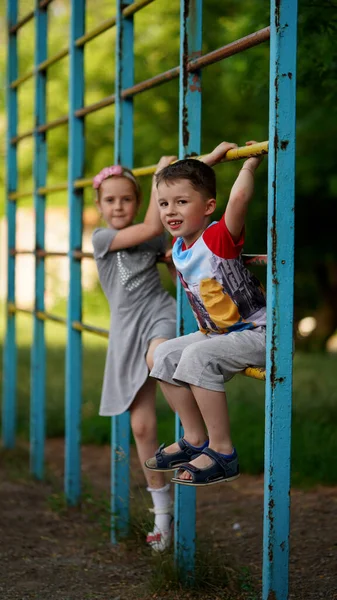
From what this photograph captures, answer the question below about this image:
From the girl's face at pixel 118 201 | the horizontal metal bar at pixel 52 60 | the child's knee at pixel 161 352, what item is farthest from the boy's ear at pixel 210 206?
the horizontal metal bar at pixel 52 60

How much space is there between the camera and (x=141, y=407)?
12.4 ft

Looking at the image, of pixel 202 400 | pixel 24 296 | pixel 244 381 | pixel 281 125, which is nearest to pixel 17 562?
pixel 202 400

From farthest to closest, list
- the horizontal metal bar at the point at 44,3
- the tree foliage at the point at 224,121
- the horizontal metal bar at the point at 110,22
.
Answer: the tree foliage at the point at 224,121, the horizontal metal bar at the point at 44,3, the horizontal metal bar at the point at 110,22

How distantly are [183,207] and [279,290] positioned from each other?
0.47 meters

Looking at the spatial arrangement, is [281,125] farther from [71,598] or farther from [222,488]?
[222,488]

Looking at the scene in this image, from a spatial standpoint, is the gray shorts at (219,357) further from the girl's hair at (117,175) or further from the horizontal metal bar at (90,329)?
the horizontal metal bar at (90,329)

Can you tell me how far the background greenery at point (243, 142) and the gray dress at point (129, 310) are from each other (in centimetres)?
149

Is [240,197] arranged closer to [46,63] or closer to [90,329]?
[90,329]

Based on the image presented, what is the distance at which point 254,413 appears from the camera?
Result: 6973mm

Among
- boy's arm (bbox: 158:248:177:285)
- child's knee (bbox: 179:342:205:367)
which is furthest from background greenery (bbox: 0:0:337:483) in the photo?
child's knee (bbox: 179:342:205:367)

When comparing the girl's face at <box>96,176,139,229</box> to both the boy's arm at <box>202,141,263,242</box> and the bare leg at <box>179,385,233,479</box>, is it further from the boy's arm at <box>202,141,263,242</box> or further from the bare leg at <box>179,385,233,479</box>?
the bare leg at <box>179,385,233,479</box>

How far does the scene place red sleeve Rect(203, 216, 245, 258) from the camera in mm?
2908

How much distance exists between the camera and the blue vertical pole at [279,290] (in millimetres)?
2664

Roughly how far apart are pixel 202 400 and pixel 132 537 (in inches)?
57.7
